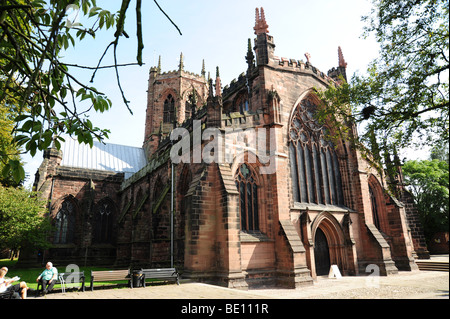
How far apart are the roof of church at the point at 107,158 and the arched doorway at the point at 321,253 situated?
21601 mm

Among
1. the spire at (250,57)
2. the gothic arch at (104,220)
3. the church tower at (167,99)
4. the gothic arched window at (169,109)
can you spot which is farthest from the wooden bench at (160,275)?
the gothic arched window at (169,109)

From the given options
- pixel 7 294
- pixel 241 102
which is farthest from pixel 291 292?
pixel 241 102

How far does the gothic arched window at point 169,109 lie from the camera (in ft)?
123

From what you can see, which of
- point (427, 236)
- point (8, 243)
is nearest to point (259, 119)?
point (8, 243)

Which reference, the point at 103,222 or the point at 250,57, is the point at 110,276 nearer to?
the point at 250,57

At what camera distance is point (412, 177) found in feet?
118

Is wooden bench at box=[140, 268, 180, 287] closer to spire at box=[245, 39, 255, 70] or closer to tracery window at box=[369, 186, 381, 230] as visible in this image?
spire at box=[245, 39, 255, 70]

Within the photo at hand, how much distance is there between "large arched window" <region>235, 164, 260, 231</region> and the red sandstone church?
52 millimetres

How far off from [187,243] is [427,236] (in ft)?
99.9

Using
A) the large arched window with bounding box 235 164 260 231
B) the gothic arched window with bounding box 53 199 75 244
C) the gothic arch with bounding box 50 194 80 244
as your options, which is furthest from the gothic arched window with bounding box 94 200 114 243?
the large arched window with bounding box 235 164 260 231

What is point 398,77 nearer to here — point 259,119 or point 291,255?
point 259,119

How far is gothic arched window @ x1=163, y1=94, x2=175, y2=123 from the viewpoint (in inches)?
1473

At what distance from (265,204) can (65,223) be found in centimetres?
2132

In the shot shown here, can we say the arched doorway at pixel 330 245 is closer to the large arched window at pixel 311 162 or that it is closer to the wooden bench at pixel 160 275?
the large arched window at pixel 311 162
